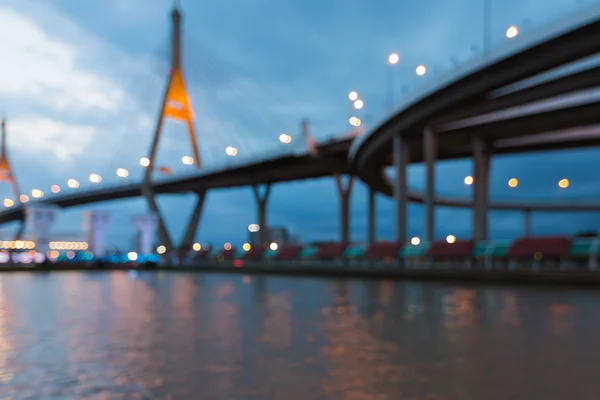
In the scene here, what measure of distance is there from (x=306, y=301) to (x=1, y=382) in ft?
20.1

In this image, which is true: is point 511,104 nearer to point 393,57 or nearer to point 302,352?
point 393,57

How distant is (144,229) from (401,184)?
16452 millimetres

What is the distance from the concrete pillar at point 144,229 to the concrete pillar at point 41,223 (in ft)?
15.5

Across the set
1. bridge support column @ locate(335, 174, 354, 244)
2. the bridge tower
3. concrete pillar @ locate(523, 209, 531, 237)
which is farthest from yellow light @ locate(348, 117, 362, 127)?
concrete pillar @ locate(523, 209, 531, 237)

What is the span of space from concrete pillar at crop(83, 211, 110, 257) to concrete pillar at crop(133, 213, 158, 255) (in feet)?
6.03

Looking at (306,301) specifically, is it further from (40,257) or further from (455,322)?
(40,257)

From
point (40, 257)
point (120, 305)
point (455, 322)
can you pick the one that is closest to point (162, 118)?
point (40, 257)

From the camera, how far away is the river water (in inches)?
134

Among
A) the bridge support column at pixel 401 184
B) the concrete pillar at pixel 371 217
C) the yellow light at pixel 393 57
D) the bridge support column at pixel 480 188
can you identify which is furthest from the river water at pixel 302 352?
the concrete pillar at pixel 371 217

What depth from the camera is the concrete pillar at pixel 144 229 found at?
3275cm

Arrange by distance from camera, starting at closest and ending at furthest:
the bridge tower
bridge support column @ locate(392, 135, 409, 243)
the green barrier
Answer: the green barrier, bridge support column @ locate(392, 135, 409, 243), the bridge tower

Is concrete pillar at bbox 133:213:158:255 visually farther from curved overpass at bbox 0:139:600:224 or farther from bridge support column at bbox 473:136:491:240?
bridge support column at bbox 473:136:491:240

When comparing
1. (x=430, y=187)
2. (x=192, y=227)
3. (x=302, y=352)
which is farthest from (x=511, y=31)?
(x=192, y=227)

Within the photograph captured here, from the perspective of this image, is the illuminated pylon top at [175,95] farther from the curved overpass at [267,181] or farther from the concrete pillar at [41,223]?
the concrete pillar at [41,223]
